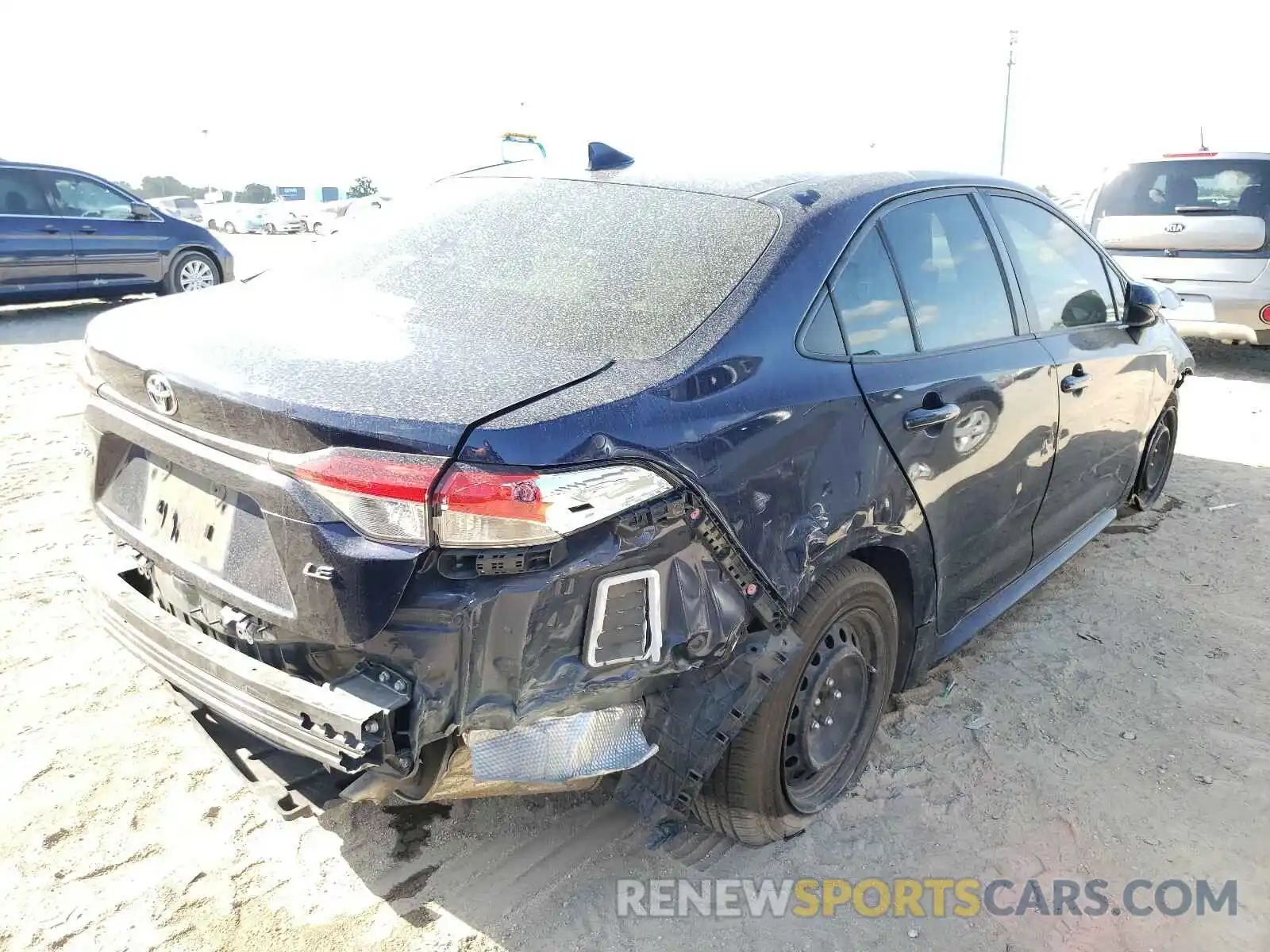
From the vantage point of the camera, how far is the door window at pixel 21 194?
31.2ft

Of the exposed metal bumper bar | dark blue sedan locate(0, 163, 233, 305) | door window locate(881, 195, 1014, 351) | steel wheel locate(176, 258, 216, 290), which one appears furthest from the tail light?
steel wheel locate(176, 258, 216, 290)

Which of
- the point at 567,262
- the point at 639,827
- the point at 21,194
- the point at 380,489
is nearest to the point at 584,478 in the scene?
the point at 380,489

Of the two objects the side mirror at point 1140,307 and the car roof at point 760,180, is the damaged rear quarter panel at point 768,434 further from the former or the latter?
the side mirror at point 1140,307

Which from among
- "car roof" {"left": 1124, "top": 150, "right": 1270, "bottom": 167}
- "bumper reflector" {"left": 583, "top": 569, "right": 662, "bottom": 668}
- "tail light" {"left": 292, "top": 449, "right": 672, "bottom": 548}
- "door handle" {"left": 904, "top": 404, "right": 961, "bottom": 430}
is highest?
"tail light" {"left": 292, "top": 449, "right": 672, "bottom": 548}

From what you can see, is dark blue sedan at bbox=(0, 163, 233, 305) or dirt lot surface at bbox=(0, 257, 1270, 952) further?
dark blue sedan at bbox=(0, 163, 233, 305)

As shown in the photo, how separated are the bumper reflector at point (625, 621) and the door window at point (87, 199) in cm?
1050

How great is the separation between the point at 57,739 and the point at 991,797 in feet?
9.39

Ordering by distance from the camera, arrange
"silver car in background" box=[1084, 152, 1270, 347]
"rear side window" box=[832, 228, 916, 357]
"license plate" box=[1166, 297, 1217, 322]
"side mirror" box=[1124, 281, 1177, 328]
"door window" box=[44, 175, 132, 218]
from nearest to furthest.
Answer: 1. "rear side window" box=[832, 228, 916, 357]
2. "side mirror" box=[1124, 281, 1177, 328]
3. "silver car in background" box=[1084, 152, 1270, 347]
4. "license plate" box=[1166, 297, 1217, 322]
5. "door window" box=[44, 175, 132, 218]

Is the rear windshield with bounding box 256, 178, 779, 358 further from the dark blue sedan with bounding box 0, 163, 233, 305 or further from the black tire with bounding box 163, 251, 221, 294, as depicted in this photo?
the black tire with bounding box 163, 251, 221, 294

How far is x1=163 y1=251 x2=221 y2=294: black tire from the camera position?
1070 centimetres

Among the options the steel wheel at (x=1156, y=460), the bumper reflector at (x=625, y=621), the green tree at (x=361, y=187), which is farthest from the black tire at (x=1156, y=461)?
the green tree at (x=361, y=187)

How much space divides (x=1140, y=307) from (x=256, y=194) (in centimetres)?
4835

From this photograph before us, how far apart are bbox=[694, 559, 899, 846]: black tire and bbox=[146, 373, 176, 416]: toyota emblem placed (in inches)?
59.4

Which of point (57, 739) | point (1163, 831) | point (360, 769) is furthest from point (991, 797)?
point (57, 739)
